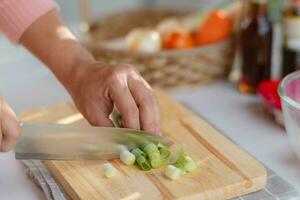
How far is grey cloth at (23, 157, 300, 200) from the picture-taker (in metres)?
0.96

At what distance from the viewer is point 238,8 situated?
1419mm

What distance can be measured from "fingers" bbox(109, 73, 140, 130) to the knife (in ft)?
0.05

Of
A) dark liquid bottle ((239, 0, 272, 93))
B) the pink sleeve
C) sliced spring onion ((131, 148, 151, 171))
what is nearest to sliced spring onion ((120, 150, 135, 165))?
sliced spring onion ((131, 148, 151, 171))

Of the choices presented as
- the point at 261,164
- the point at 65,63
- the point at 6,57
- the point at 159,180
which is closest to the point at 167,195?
the point at 159,180

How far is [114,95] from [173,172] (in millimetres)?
157

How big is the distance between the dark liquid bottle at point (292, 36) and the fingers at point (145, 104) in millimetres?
379

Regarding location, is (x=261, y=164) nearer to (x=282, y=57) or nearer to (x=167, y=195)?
(x=167, y=195)

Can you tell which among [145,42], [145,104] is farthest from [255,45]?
[145,104]

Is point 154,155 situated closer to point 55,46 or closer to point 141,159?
point 141,159

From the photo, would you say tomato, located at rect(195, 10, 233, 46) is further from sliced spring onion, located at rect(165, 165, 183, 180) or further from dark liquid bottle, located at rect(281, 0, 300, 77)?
sliced spring onion, located at rect(165, 165, 183, 180)

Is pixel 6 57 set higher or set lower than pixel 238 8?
lower

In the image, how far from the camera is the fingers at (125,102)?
3.28ft

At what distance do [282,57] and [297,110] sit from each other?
310 mm

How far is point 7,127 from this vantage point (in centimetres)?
90
